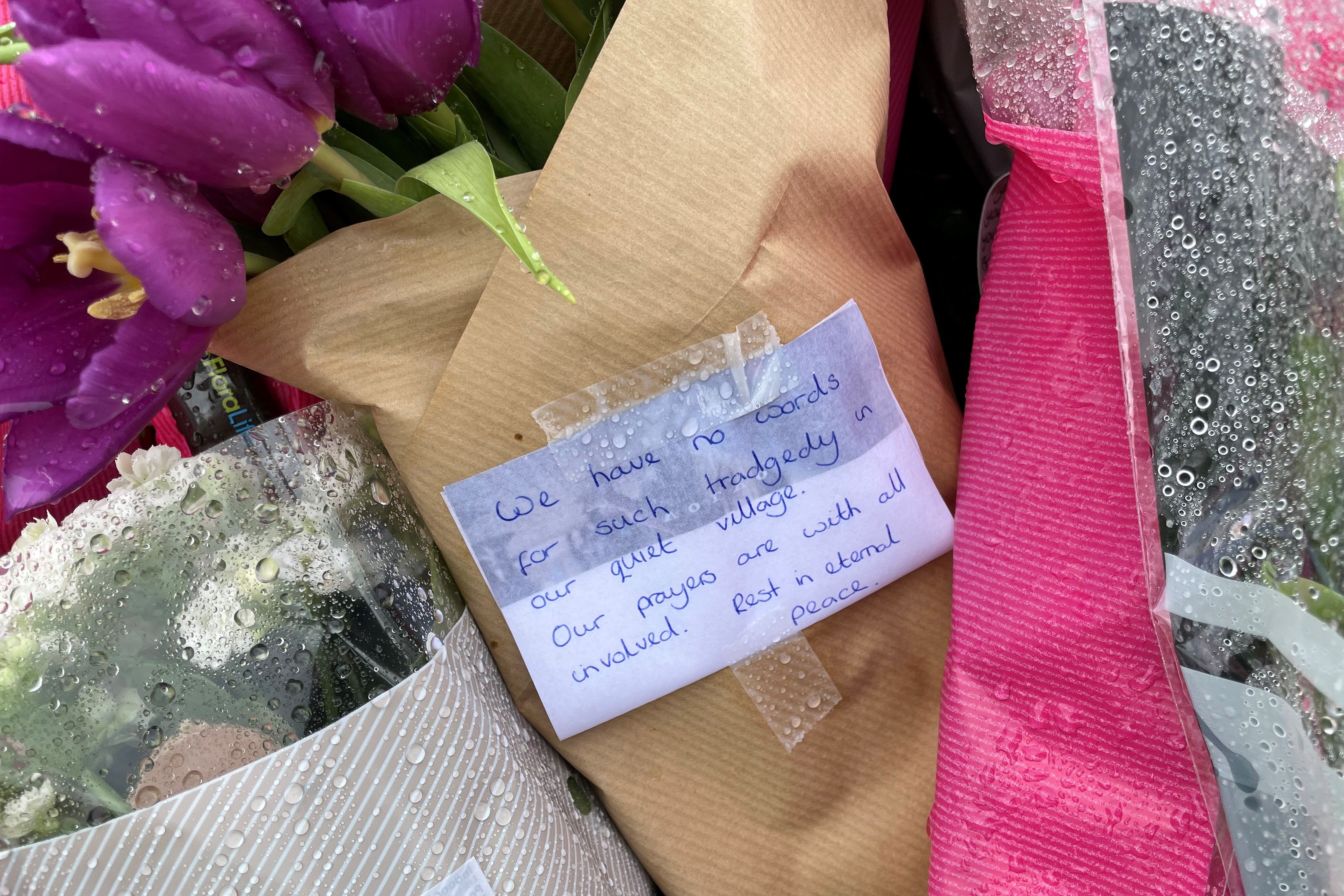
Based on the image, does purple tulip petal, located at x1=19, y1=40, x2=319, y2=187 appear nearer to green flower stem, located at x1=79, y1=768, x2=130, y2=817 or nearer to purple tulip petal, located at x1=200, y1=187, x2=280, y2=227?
purple tulip petal, located at x1=200, y1=187, x2=280, y2=227

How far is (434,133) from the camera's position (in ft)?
1.40

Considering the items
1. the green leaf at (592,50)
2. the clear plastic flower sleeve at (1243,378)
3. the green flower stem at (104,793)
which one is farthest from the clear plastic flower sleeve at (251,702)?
the clear plastic flower sleeve at (1243,378)

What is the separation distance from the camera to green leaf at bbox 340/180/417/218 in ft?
1.28

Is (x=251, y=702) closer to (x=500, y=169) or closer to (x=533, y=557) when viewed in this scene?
(x=533, y=557)

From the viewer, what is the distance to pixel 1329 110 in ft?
1.17

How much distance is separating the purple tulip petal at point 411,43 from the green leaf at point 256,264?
0.11m

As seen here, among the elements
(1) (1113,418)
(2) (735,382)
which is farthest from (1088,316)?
(2) (735,382)

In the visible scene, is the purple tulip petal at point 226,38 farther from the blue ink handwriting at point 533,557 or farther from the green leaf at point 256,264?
the blue ink handwriting at point 533,557

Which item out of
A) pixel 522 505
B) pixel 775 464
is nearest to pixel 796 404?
pixel 775 464

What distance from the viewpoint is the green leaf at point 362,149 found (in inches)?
16.7

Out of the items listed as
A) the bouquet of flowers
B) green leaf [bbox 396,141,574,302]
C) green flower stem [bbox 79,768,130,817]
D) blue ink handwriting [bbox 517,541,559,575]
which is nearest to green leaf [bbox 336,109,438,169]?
the bouquet of flowers

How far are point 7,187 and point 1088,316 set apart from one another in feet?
1.51

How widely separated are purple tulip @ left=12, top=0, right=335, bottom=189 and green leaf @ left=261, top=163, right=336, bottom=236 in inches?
1.9

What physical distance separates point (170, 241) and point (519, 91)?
0.71 feet
